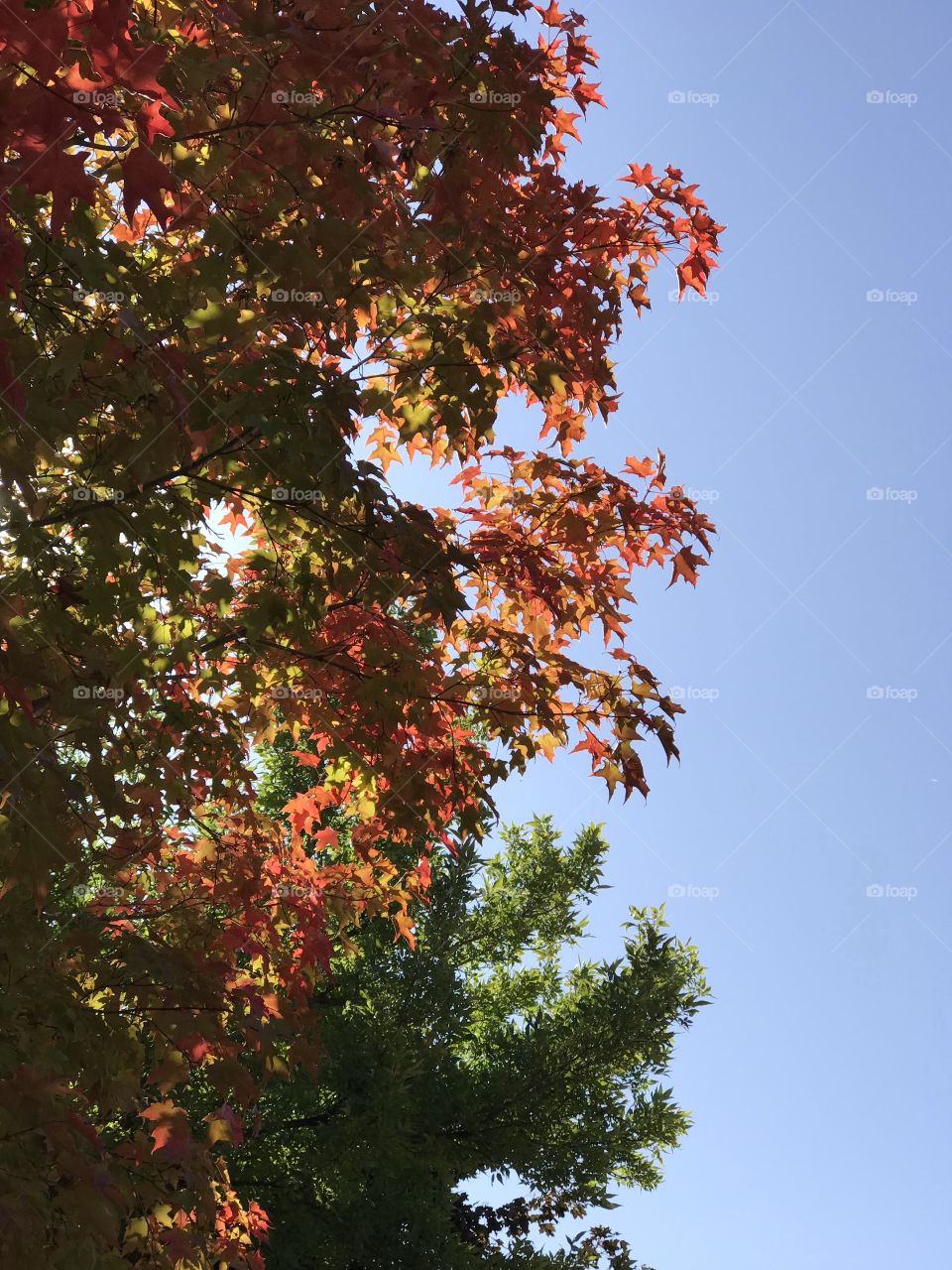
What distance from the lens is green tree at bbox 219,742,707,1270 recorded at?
10742 millimetres

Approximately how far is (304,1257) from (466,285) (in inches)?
381

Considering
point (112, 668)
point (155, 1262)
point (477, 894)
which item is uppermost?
point (477, 894)

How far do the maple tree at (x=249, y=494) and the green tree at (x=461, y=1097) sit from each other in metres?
4.53

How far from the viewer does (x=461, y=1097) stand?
455 inches

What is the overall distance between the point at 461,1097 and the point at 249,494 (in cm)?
898

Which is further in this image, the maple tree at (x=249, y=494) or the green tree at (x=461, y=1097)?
the green tree at (x=461, y=1097)

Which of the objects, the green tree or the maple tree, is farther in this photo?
the green tree

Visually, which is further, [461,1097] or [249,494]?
[461,1097]

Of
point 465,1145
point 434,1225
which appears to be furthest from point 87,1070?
point 465,1145

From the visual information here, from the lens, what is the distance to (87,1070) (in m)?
4.13

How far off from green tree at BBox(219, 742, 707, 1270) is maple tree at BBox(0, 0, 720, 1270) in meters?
4.53

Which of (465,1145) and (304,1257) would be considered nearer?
(304,1257)

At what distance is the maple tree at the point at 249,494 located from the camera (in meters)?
3.27

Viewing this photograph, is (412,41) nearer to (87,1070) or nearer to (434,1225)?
(87,1070)
